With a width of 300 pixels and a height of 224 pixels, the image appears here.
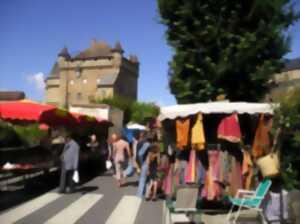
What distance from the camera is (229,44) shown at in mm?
15328

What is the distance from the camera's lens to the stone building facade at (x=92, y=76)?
93500 mm

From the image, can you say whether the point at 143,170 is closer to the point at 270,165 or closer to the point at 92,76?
the point at 270,165

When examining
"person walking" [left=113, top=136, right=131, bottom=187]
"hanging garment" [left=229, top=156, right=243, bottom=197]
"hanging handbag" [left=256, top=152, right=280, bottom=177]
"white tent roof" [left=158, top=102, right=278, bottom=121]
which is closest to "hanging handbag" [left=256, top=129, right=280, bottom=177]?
"hanging handbag" [left=256, top=152, right=280, bottom=177]

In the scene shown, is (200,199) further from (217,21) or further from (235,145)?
(217,21)

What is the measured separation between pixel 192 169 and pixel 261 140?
165 centimetres

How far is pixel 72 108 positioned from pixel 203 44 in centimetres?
1782

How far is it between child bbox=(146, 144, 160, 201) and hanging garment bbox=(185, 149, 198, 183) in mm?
1970

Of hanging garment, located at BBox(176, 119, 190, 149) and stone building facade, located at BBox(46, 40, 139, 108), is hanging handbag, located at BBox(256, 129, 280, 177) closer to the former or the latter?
hanging garment, located at BBox(176, 119, 190, 149)

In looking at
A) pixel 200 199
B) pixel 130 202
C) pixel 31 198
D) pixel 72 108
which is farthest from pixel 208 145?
pixel 72 108

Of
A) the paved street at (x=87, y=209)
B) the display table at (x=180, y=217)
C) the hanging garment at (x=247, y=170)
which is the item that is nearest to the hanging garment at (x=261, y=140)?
the hanging garment at (x=247, y=170)

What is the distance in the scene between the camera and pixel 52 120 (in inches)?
549

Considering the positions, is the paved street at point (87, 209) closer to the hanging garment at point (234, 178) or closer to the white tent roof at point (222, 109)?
the hanging garment at point (234, 178)

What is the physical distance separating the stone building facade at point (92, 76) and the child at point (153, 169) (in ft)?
257

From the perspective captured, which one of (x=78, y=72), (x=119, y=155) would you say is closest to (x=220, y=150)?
(x=119, y=155)
